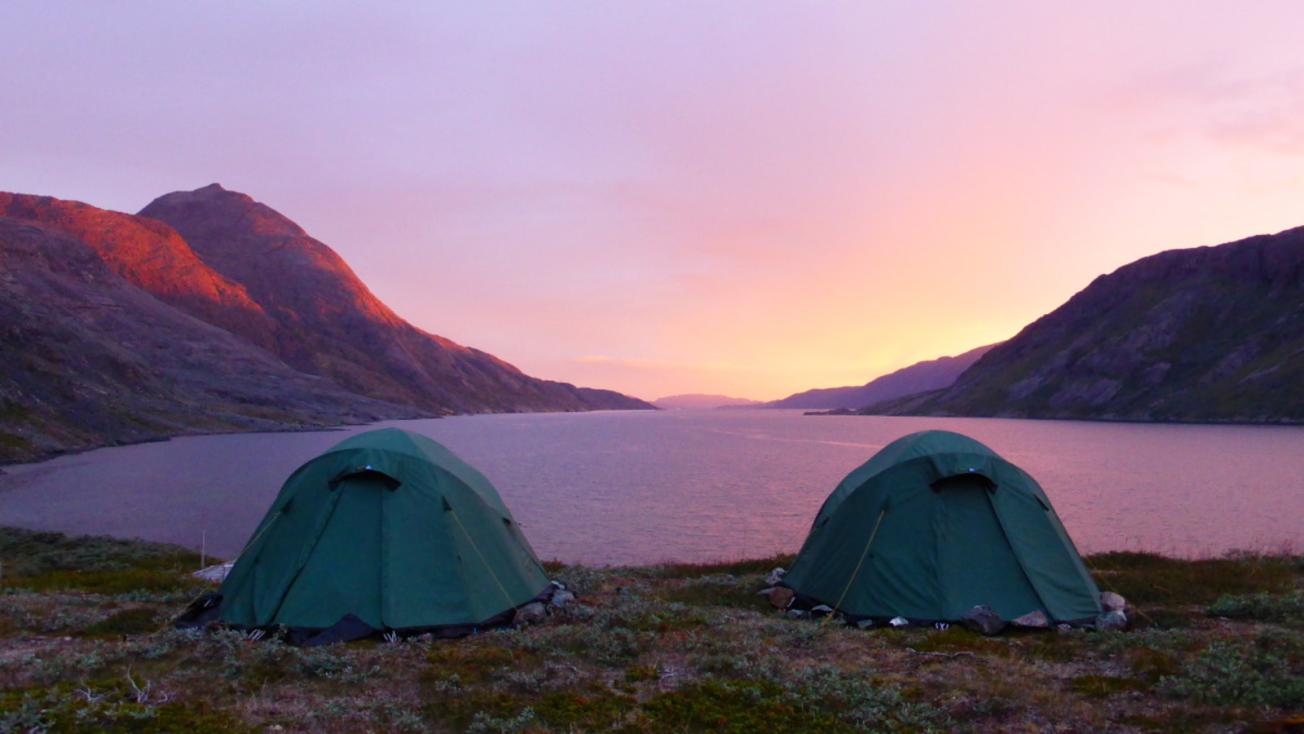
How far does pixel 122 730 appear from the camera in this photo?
795cm

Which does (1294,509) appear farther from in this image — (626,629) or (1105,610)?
(626,629)

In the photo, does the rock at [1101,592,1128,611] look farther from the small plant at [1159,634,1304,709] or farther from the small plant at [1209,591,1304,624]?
the small plant at [1159,634,1304,709]

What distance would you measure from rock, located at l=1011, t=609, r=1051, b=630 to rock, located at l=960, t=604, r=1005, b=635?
30 cm

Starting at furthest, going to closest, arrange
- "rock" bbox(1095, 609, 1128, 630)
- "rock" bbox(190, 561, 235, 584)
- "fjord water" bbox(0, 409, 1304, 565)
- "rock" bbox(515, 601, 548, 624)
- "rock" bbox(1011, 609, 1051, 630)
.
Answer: "fjord water" bbox(0, 409, 1304, 565)
"rock" bbox(190, 561, 235, 584)
"rock" bbox(515, 601, 548, 624)
"rock" bbox(1095, 609, 1128, 630)
"rock" bbox(1011, 609, 1051, 630)

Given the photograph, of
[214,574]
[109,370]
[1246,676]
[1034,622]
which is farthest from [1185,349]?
[109,370]

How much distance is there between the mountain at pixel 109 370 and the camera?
294 ft

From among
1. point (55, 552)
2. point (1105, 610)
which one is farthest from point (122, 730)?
point (55, 552)

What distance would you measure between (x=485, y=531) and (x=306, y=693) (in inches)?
228

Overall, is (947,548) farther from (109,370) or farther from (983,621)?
(109,370)

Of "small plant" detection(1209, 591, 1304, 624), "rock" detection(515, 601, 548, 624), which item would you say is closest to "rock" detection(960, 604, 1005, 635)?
"small plant" detection(1209, 591, 1304, 624)

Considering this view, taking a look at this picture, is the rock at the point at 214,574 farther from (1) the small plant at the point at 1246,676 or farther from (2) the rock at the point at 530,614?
(1) the small plant at the point at 1246,676

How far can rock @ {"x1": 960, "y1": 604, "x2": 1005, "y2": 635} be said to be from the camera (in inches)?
538

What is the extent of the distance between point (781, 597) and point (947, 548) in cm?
368

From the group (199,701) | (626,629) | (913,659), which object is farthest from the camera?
(626,629)
